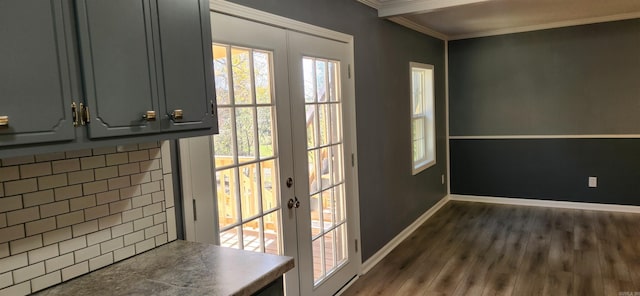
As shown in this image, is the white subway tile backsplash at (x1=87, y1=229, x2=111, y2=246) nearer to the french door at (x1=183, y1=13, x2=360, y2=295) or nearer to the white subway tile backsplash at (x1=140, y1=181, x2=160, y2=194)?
the white subway tile backsplash at (x1=140, y1=181, x2=160, y2=194)

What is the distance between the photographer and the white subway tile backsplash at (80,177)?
5.04 ft

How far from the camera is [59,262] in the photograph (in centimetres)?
Result: 150

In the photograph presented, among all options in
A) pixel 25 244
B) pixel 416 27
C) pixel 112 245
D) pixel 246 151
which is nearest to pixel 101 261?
pixel 112 245

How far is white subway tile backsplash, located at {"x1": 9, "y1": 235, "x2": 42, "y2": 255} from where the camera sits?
1.37 metres

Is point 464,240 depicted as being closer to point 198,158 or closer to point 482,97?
point 482,97

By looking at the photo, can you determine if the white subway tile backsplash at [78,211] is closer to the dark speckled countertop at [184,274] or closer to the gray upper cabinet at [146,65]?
the dark speckled countertop at [184,274]

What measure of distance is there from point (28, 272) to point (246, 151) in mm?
1143

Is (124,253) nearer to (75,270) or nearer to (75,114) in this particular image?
(75,270)

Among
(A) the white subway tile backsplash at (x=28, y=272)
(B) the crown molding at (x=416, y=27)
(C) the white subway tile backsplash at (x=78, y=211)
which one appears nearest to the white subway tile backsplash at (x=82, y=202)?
(C) the white subway tile backsplash at (x=78, y=211)

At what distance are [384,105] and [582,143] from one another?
2.87 m

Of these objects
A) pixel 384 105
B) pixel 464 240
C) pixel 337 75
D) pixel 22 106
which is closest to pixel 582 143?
pixel 464 240

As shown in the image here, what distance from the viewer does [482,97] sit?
5.64 m

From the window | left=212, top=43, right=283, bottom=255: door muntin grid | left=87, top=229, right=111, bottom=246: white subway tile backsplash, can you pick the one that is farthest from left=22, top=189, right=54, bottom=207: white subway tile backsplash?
the window

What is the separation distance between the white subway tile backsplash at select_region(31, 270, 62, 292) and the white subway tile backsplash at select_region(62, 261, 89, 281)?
0.7 inches
